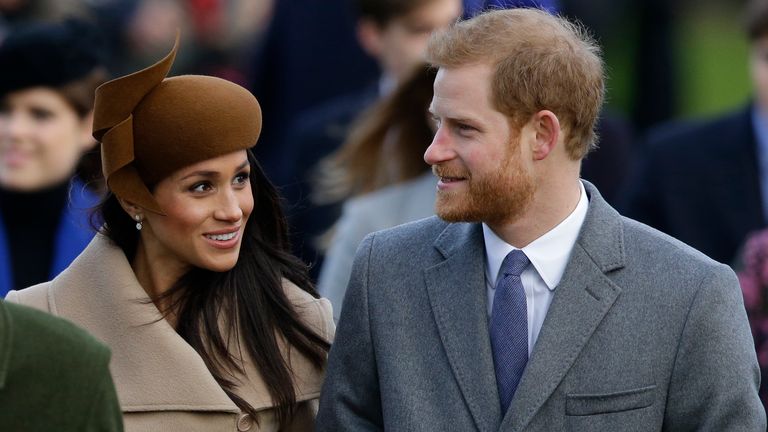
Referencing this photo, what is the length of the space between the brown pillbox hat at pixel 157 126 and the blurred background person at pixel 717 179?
293cm

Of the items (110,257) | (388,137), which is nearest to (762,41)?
(388,137)

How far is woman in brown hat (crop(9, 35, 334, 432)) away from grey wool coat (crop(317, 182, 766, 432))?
0.86 ft

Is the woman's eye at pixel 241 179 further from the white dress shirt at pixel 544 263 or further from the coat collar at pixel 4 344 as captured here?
the coat collar at pixel 4 344

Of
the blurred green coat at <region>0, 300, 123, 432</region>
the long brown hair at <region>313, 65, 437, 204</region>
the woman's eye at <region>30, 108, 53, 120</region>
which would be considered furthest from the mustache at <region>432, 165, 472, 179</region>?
the woman's eye at <region>30, 108, 53, 120</region>

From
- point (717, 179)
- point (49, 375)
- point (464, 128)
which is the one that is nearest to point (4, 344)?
point (49, 375)

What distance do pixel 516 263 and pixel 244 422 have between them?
→ 900 millimetres

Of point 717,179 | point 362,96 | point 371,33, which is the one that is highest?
point 371,33

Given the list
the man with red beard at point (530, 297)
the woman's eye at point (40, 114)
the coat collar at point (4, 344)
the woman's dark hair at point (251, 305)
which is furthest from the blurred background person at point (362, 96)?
A: the coat collar at point (4, 344)

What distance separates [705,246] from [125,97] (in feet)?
10.6

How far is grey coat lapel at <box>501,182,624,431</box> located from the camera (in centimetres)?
465

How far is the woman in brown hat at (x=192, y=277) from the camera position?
16.3ft

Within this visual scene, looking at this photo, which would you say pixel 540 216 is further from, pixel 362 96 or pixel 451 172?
pixel 362 96

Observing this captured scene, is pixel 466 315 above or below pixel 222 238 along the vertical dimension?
below

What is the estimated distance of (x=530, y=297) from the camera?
482 cm
